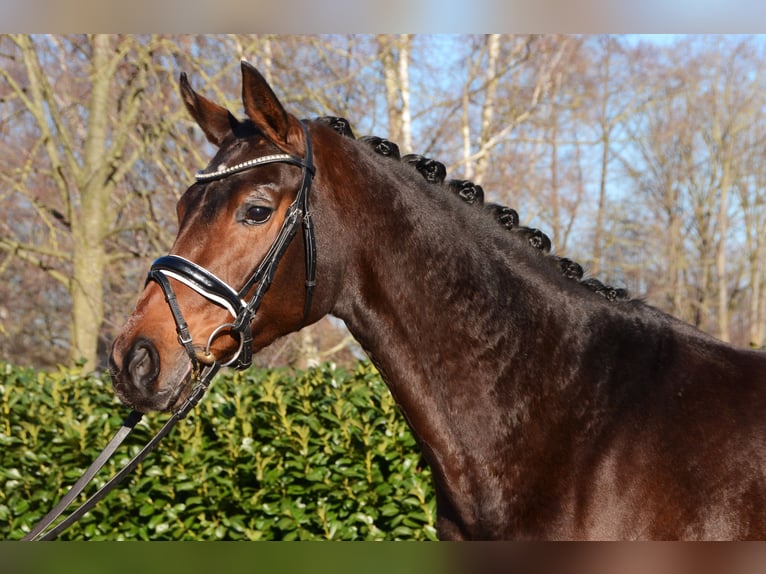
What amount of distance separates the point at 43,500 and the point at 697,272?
17.5 meters

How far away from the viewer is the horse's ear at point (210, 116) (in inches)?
110

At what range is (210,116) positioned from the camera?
2814mm

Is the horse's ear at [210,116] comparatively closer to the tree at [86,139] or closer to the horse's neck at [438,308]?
the horse's neck at [438,308]

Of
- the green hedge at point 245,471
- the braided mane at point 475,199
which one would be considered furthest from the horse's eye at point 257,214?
the green hedge at point 245,471

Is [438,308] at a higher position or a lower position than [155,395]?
higher

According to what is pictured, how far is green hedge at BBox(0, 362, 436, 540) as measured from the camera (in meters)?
4.88

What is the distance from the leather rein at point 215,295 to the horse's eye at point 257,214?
2.5 inches

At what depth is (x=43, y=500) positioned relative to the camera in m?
5.14

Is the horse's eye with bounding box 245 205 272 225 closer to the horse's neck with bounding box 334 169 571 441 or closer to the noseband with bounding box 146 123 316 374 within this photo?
the noseband with bounding box 146 123 316 374

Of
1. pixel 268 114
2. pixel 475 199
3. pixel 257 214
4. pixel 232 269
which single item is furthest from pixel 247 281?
pixel 475 199

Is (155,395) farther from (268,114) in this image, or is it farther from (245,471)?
(245,471)

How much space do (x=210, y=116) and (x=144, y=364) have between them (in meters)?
1.03
